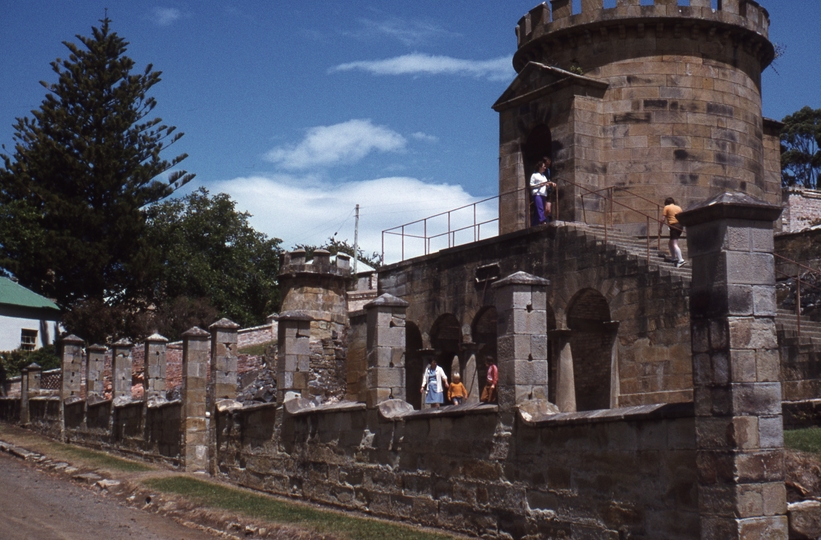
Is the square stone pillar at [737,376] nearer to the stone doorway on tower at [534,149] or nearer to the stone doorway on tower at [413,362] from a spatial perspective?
the stone doorway on tower at [534,149]

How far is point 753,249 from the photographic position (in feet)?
26.6

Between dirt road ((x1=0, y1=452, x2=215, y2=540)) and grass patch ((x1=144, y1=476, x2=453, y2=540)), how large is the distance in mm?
708

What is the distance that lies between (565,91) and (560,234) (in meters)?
3.93

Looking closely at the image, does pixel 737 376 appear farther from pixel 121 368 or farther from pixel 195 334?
pixel 121 368

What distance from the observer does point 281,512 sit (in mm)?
13109

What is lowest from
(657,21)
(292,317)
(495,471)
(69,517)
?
(69,517)

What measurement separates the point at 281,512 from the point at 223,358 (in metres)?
5.27

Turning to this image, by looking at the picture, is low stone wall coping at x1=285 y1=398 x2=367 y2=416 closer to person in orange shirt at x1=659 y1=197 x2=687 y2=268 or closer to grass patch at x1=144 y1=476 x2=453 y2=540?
grass patch at x1=144 y1=476 x2=453 y2=540

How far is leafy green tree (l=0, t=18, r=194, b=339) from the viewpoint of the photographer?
39.3 meters

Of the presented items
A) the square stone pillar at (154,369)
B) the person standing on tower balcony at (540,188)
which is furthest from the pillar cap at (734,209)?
the square stone pillar at (154,369)

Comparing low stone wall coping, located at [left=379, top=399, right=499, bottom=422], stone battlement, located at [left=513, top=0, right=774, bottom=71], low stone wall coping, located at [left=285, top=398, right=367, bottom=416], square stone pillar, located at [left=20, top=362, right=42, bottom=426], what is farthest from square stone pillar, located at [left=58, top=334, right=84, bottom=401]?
low stone wall coping, located at [left=379, top=399, right=499, bottom=422]

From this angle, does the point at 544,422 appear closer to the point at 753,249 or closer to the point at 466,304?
the point at 753,249

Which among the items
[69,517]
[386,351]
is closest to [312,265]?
[69,517]

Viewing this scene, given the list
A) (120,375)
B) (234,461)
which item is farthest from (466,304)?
(120,375)
